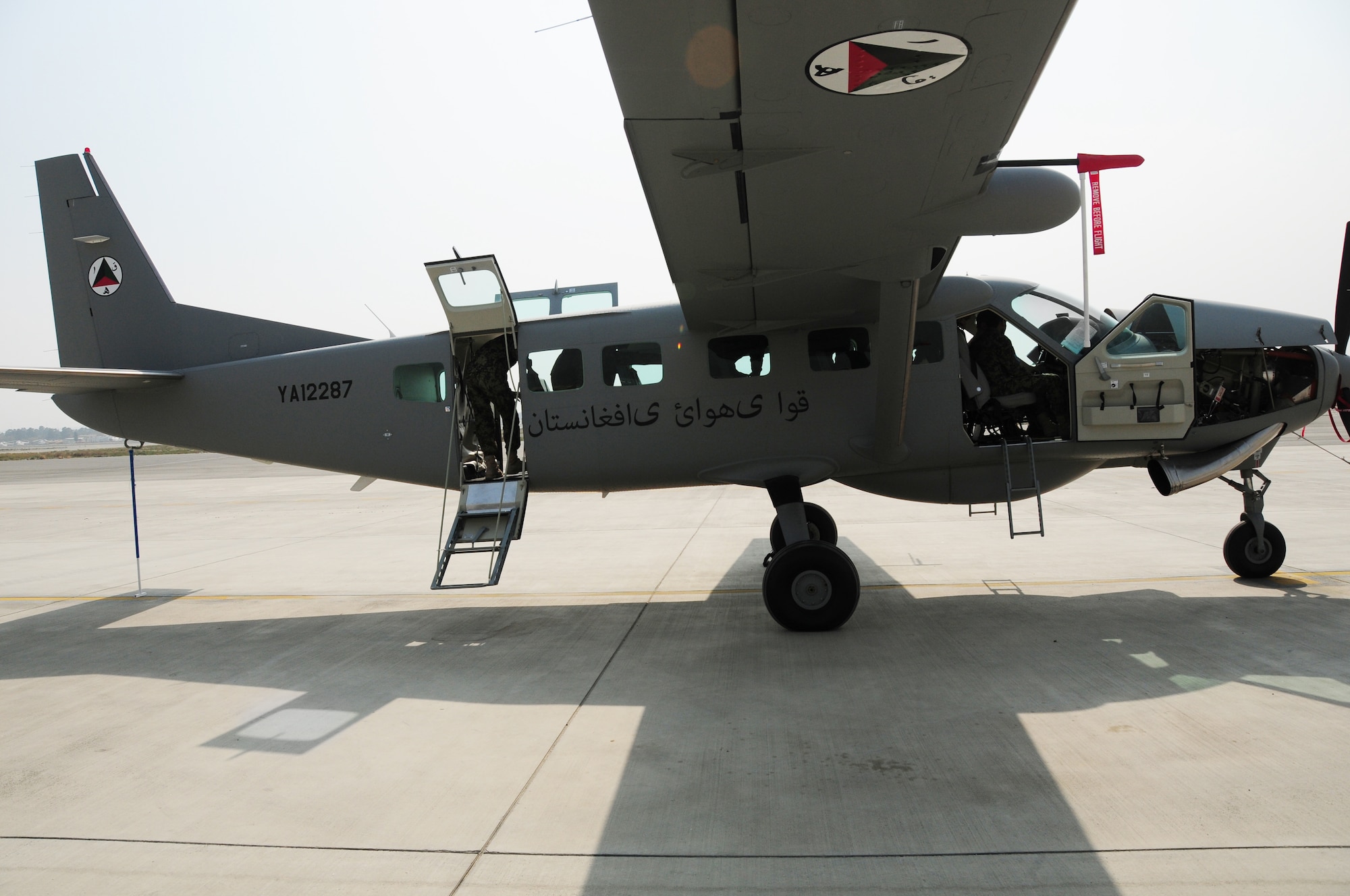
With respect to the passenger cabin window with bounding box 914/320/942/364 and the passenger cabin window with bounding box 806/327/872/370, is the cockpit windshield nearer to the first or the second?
the passenger cabin window with bounding box 914/320/942/364

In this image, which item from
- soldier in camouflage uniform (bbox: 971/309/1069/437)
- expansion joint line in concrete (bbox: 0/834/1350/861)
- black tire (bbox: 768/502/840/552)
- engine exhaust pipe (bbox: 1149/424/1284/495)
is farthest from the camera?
black tire (bbox: 768/502/840/552)

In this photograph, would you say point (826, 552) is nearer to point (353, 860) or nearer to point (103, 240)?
point (353, 860)

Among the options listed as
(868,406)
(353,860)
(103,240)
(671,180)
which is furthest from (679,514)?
(353,860)

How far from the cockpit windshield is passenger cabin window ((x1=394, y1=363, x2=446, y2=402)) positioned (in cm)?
553

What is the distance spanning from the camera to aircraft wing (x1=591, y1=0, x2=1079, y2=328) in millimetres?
3293

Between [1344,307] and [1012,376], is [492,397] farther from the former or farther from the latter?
[1344,307]

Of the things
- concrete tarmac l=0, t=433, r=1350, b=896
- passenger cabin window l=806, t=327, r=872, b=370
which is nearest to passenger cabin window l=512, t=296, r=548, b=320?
passenger cabin window l=806, t=327, r=872, b=370

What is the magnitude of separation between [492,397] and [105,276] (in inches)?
186

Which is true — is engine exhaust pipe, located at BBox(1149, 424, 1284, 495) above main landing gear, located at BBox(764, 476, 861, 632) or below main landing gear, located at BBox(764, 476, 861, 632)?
above

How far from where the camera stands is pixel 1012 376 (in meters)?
7.44

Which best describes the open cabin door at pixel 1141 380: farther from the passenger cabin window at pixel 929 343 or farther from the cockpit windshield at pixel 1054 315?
the passenger cabin window at pixel 929 343

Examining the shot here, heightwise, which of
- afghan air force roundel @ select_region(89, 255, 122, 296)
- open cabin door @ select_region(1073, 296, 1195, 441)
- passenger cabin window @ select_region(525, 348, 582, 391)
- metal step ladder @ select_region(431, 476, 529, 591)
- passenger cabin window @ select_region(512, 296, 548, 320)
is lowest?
metal step ladder @ select_region(431, 476, 529, 591)

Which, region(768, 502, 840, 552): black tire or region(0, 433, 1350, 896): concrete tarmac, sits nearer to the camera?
region(0, 433, 1350, 896): concrete tarmac

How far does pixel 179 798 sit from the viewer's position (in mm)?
4039
